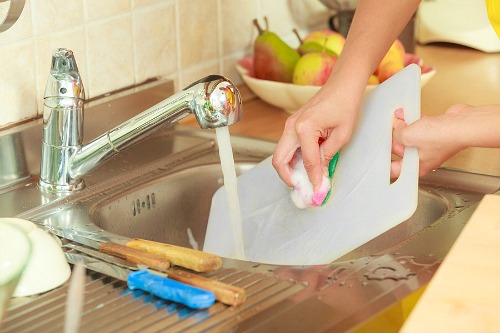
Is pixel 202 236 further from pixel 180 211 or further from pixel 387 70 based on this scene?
pixel 387 70

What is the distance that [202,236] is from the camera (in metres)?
1.59


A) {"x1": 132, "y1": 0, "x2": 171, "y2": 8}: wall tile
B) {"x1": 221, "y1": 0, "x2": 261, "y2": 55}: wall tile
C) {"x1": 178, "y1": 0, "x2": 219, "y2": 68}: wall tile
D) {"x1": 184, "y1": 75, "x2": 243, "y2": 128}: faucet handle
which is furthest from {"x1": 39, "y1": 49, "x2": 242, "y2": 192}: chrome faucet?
{"x1": 221, "y1": 0, "x2": 261, "y2": 55}: wall tile

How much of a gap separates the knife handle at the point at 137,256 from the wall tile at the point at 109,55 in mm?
453

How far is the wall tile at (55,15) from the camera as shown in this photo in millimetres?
1463

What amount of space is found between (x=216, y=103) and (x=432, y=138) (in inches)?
11.4

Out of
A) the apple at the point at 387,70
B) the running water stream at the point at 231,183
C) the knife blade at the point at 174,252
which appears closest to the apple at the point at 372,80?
the apple at the point at 387,70

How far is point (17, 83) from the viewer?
1.45m

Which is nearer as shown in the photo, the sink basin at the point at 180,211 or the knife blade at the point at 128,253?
the knife blade at the point at 128,253

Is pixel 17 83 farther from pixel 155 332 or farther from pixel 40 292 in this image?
pixel 155 332

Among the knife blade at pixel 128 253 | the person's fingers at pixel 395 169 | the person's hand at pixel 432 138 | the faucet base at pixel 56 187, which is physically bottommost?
the faucet base at pixel 56 187

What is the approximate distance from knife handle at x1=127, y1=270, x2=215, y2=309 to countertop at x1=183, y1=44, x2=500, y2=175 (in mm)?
600

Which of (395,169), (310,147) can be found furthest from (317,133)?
(395,169)

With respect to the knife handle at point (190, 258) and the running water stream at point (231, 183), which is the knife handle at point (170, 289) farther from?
the running water stream at point (231, 183)

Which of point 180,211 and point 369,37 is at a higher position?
point 369,37
